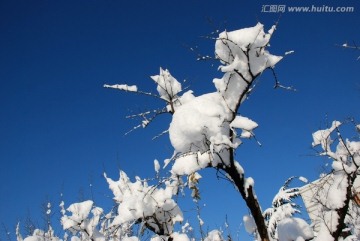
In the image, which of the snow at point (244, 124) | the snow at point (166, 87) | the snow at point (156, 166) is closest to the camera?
the snow at point (244, 124)

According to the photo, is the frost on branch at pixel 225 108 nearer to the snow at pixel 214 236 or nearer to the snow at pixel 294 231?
the snow at pixel 294 231

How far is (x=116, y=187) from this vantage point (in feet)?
34.7

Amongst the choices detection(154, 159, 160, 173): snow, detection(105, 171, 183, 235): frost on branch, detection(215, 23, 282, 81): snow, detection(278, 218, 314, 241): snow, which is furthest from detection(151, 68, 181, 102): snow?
detection(154, 159, 160, 173): snow

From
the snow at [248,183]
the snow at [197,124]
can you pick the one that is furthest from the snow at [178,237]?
the snow at [197,124]

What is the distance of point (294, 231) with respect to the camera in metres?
6.15

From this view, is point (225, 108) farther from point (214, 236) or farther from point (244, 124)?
point (214, 236)

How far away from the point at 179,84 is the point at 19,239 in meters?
14.9

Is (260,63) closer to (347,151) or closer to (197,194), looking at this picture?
(197,194)

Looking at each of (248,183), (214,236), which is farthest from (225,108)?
(214,236)

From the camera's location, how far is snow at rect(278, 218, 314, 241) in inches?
239

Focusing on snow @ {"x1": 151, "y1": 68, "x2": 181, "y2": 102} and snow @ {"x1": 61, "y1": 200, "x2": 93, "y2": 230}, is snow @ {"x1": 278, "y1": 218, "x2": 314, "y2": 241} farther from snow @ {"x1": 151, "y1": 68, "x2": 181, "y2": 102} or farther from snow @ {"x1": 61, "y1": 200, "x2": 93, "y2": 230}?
snow @ {"x1": 61, "y1": 200, "x2": 93, "y2": 230}

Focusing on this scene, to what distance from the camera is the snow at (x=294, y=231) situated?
6.07 m

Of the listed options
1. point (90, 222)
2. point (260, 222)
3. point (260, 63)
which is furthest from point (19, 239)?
point (260, 63)

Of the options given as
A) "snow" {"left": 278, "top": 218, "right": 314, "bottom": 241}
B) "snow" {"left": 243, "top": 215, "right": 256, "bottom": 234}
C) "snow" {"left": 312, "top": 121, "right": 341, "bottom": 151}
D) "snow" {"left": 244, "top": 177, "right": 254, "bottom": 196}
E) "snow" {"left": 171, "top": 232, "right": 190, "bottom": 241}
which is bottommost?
"snow" {"left": 278, "top": 218, "right": 314, "bottom": 241}
